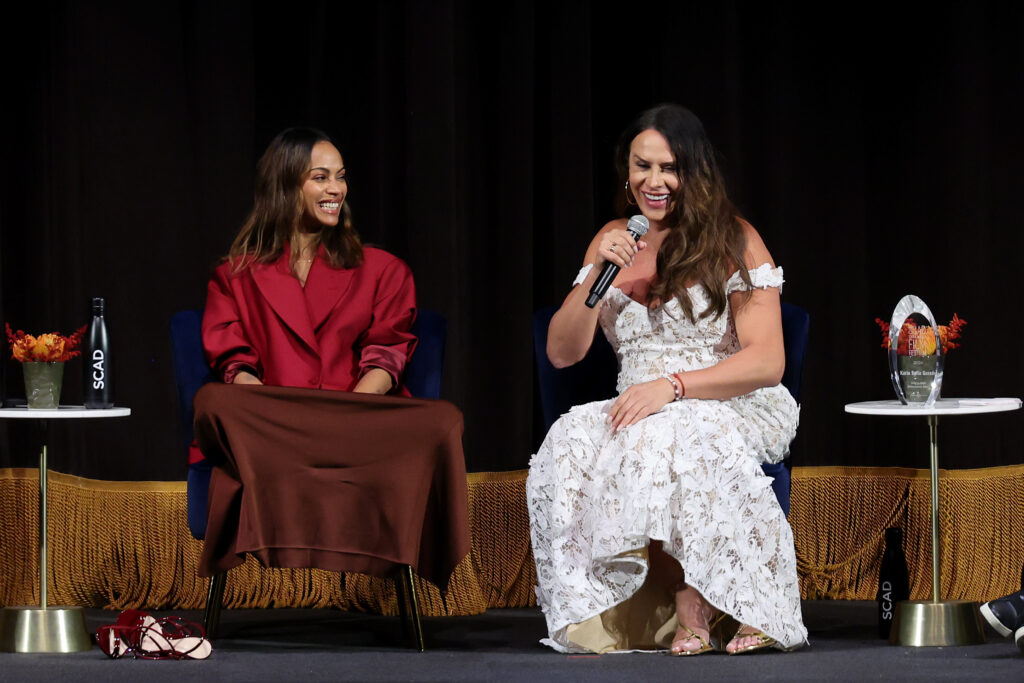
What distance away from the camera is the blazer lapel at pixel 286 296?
3441 mm

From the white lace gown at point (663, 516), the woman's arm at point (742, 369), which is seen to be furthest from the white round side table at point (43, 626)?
the woman's arm at point (742, 369)

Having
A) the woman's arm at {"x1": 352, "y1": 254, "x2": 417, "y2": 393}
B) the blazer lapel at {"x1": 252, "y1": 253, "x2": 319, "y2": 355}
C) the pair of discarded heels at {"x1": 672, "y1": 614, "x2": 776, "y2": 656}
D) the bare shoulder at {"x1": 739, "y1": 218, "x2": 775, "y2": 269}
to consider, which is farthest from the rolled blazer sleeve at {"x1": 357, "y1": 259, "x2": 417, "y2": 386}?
the pair of discarded heels at {"x1": 672, "y1": 614, "x2": 776, "y2": 656}

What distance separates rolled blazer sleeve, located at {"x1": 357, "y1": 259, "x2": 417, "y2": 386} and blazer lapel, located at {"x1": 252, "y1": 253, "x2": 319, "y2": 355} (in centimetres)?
13

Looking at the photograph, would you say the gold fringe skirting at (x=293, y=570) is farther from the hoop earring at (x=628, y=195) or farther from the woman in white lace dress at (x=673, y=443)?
the hoop earring at (x=628, y=195)

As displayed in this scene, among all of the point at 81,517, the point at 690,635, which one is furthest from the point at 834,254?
the point at 81,517

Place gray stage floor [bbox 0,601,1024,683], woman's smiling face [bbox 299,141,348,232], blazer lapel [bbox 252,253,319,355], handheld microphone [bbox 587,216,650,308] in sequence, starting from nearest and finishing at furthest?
gray stage floor [bbox 0,601,1024,683]
handheld microphone [bbox 587,216,650,308]
blazer lapel [bbox 252,253,319,355]
woman's smiling face [bbox 299,141,348,232]

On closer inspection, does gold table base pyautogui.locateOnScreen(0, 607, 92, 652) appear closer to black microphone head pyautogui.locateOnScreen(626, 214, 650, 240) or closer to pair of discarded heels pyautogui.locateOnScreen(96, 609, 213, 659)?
pair of discarded heels pyautogui.locateOnScreen(96, 609, 213, 659)

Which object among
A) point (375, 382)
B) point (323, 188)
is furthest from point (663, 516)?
point (323, 188)

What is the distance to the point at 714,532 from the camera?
2.93 metres

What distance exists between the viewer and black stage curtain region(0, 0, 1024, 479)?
13.0ft

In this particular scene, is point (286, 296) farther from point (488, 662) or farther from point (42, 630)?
point (488, 662)

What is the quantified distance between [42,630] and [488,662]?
96 cm

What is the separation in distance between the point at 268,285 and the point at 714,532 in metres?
1.23

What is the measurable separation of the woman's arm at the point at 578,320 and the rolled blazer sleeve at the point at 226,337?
0.69m
